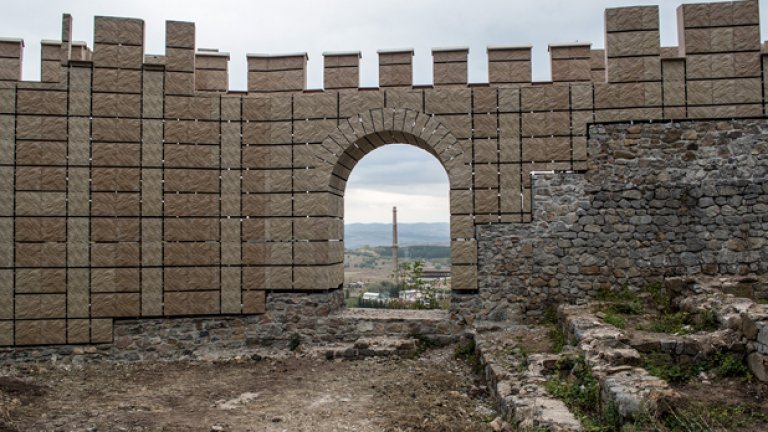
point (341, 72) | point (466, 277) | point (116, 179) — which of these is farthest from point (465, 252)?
point (116, 179)

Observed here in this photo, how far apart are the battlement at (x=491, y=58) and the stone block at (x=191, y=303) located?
3995 mm

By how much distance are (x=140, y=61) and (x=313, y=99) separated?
3.45 meters

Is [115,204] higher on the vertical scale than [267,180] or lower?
lower

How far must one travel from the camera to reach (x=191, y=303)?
409 inches

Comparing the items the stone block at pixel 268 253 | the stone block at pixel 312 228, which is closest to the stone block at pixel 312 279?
the stone block at pixel 268 253

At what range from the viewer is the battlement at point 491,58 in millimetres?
9938

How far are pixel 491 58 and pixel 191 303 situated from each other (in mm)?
7510

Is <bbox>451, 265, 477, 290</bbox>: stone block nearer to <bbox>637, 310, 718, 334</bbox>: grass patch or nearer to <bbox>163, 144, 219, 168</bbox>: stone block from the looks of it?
<bbox>637, 310, 718, 334</bbox>: grass patch

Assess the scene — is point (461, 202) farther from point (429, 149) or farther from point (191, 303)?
point (191, 303)

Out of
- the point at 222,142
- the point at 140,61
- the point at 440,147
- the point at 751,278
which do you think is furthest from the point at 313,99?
the point at 751,278

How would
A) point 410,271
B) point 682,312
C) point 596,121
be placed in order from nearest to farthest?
1. point 682,312
2. point 596,121
3. point 410,271

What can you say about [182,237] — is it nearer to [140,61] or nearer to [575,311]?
[140,61]

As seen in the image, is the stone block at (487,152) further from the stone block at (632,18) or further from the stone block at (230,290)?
the stone block at (230,290)

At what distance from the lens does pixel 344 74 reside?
1071 centimetres
